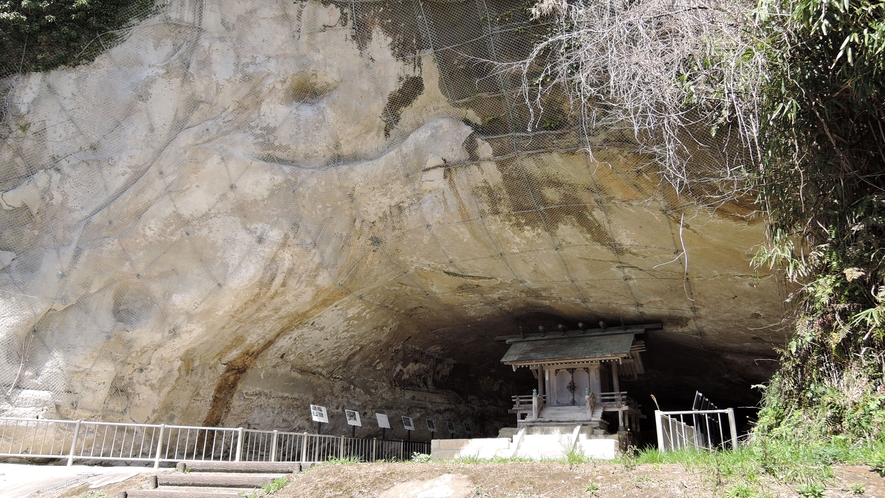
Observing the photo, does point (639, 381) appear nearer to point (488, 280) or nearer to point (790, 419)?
point (488, 280)

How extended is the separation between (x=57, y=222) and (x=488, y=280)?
7.13m

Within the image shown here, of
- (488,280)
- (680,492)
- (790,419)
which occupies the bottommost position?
(680,492)

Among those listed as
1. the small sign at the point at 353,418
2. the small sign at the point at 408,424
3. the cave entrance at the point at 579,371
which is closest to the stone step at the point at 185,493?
the small sign at the point at 353,418

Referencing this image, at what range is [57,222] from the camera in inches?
380

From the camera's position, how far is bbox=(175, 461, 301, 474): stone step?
740 cm

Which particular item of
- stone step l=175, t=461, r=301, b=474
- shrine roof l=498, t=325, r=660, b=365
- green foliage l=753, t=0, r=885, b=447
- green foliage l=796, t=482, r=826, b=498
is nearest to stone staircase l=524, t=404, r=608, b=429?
shrine roof l=498, t=325, r=660, b=365

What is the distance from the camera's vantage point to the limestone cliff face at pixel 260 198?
931 cm

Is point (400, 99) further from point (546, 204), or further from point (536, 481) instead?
point (536, 481)

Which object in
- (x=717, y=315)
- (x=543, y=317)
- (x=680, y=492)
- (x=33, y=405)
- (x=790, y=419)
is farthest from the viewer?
(x=543, y=317)

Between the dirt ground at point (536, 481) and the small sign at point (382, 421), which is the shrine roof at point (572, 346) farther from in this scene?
the dirt ground at point (536, 481)

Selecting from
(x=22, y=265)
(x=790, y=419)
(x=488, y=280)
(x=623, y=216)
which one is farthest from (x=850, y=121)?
(x=22, y=265)

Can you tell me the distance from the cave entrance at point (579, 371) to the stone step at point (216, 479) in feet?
22.0

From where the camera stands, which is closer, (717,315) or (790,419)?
(790,419)

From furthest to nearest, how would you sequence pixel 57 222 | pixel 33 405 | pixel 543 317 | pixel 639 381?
1. pixel 639 381
2. pixel 543 317
3. pixel 57 222
4. pixel 33 405
